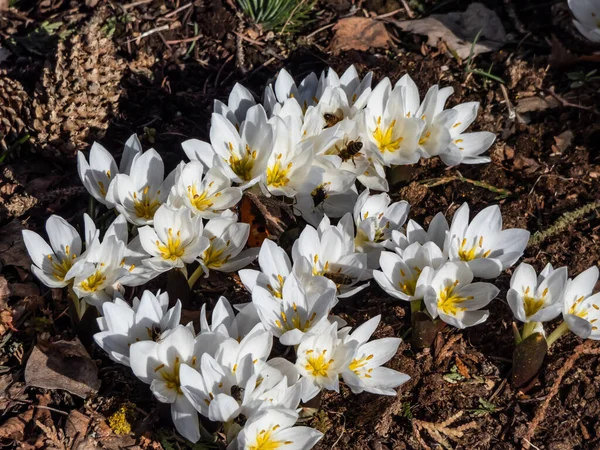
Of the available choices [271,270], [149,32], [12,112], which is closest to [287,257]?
[271,270]

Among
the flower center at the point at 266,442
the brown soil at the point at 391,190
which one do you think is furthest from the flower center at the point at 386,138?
the flower center at the point at 266,442

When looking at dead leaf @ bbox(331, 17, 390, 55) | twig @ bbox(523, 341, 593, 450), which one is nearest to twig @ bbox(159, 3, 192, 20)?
dead leaf @ bbox(331, 17, 390, 55)

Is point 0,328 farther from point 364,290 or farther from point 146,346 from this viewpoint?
point 364,290

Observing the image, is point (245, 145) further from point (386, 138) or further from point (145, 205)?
point (386, 138)

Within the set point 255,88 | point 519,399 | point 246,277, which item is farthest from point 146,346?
point 255,88

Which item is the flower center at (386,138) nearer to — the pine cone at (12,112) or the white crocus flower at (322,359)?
the white crocus flower at (322,359)

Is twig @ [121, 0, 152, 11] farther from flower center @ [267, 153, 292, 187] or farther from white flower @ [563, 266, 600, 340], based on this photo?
white flower @ [563, 266, 600, 340]

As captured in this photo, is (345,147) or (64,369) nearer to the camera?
(64,369)
